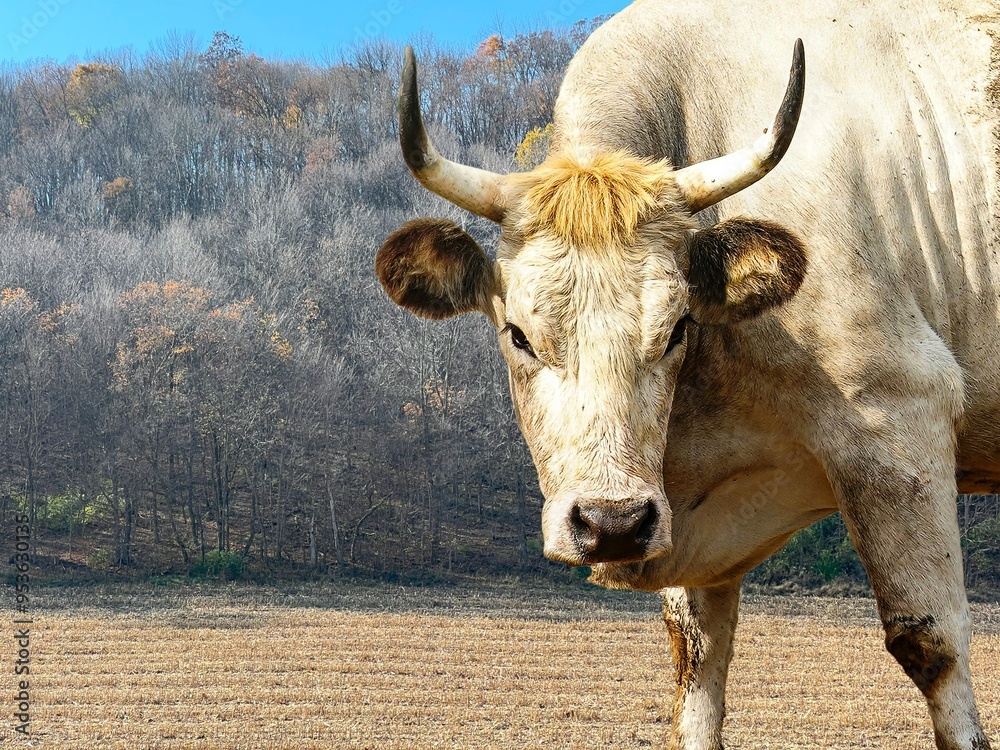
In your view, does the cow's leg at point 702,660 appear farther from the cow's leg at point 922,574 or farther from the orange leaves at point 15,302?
the orange leaves at point 15,302

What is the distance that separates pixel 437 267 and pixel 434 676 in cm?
1192

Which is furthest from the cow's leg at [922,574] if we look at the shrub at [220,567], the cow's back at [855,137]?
the shrub at [220,567]

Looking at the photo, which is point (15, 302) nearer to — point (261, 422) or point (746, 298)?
point (261, 422)

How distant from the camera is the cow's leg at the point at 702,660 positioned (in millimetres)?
4820

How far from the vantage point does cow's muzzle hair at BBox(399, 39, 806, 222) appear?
3295 mm

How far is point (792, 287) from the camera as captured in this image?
12.2 ft

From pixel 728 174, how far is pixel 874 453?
3.68 ft

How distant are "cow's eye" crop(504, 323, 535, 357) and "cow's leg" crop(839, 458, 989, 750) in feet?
4.22

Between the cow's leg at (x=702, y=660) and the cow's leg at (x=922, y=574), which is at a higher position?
the cow's leg at (x=922, y=574)

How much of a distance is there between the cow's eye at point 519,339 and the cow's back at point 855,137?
0.99 metres

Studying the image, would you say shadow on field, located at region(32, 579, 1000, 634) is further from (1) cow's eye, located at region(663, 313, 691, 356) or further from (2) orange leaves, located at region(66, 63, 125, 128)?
(2) orange leaves, located at region(66, 63, 125, 128)

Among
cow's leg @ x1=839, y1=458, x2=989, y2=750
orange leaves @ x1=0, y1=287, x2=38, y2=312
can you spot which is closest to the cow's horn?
cow's leg @ x1=839, y1=458, x2=989, y2=750

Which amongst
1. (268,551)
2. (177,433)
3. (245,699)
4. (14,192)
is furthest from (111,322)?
(14,192)

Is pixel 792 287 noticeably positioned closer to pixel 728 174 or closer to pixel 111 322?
pixel 728 174
